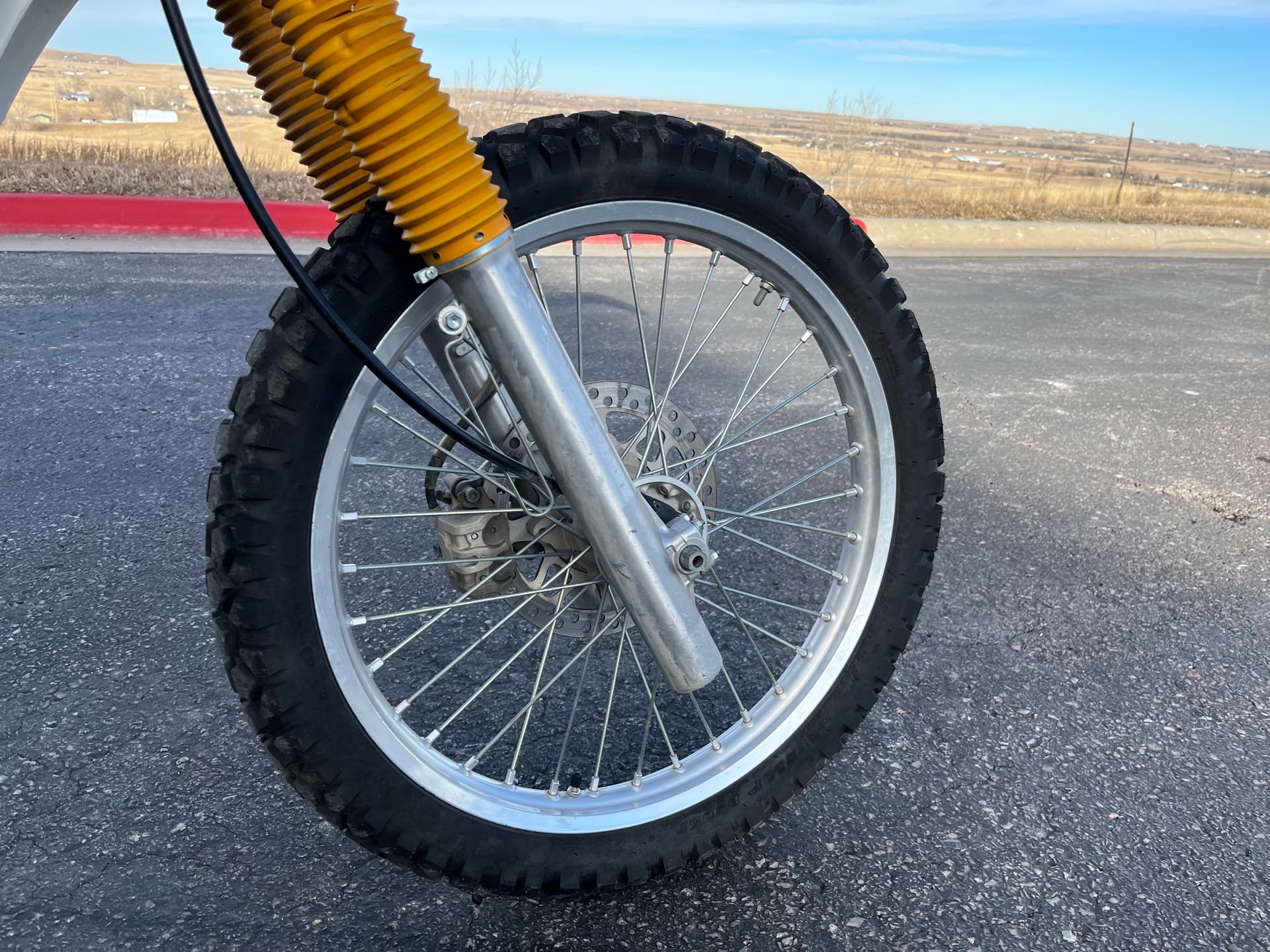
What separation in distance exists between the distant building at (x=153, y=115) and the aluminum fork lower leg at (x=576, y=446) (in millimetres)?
23657

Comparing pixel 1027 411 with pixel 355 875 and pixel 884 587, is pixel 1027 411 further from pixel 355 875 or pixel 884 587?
pixel 355 875

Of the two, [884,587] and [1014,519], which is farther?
[1014,519]

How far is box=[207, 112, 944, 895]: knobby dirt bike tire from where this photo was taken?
1.39 m

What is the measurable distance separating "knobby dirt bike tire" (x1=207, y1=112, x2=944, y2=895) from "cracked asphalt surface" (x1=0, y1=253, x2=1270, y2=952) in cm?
15

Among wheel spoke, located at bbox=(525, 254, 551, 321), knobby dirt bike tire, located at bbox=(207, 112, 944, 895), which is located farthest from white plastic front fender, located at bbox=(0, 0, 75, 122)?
wheel spoke, located at bbox=(525, 254, 551, 321)

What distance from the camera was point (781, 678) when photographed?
6.20ft

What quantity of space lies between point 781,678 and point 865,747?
0.42m

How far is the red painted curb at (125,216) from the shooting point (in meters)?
6.80

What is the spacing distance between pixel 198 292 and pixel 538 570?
466cm

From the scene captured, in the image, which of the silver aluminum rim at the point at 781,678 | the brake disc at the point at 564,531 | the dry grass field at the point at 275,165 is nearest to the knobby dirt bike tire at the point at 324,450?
the silver aluminum rim at the point at 781,678

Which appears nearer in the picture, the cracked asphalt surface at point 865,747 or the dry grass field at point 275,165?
the cracked asphalt surface at point 865,747

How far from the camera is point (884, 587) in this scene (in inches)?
74.7

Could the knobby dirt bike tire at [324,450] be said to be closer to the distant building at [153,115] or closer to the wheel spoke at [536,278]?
the wheel spoke at [536,278]

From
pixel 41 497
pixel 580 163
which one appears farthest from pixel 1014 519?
pixel 41 497
